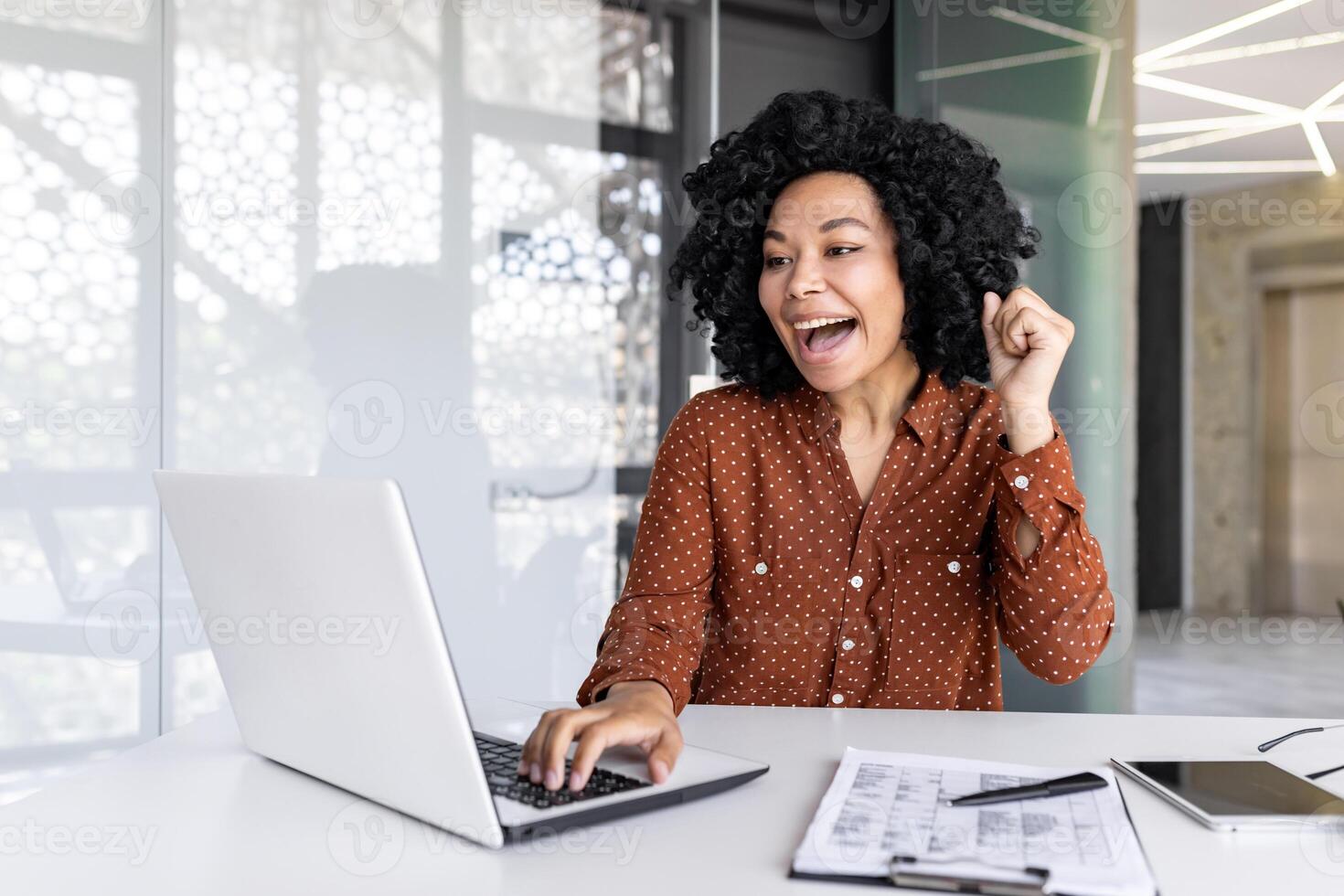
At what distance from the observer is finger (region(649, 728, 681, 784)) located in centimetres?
93

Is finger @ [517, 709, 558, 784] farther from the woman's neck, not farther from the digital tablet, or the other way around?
the woman's neck

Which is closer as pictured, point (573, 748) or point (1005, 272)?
point (573, 748)

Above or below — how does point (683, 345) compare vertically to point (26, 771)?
above

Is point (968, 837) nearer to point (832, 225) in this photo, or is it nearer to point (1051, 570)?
point (1051, 570)

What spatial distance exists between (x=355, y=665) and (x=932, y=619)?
925 millimetres

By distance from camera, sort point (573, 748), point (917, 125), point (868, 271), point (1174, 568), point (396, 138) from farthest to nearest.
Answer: point (1174, 568), point (396, 138), point (917, 125), point (868, 271), point (573, 748)

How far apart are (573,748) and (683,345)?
7.55 ft

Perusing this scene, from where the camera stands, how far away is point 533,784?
91 centimetres

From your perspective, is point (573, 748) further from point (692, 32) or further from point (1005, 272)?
point (692, 32)

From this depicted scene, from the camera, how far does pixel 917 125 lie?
1784mm

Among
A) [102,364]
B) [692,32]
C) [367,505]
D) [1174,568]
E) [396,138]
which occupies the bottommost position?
[1174,568]

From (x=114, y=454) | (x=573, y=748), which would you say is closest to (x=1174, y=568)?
(x=114, y=454)

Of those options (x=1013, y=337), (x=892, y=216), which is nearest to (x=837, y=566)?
(x=1013, y=337)

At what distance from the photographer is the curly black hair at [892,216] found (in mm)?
1723
